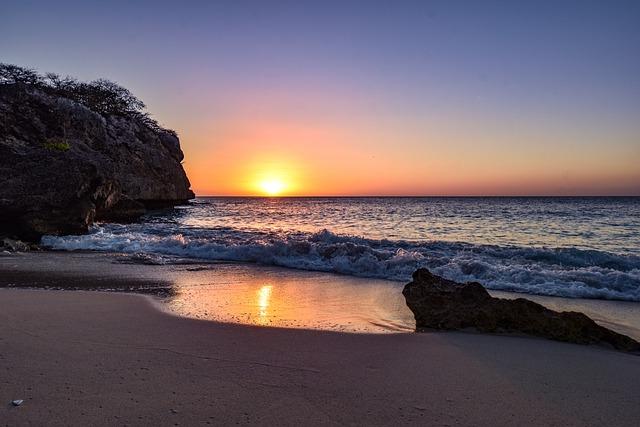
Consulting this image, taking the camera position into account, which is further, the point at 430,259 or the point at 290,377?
the point at 430,259

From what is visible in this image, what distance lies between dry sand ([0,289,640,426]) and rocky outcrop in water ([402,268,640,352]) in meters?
0.28

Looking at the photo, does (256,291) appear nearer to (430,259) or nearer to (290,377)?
(290,377)

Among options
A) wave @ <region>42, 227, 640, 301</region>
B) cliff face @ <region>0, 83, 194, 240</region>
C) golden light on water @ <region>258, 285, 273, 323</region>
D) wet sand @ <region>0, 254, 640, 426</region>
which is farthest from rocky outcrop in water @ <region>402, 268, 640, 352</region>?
cliff face @ <region>0, 83, 194, 240</region>

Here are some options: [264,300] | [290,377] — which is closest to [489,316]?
[290,377]

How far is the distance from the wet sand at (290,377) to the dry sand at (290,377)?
1 cm

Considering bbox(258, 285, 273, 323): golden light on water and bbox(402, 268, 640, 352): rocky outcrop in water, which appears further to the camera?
bbox(258, 285, 273, 323): golden light on water

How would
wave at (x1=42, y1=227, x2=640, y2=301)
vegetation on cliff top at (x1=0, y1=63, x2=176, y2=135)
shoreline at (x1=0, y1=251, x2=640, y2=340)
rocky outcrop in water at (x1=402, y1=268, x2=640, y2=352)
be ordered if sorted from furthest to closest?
vegetation on cliff top at (x1=0, y1=63, x2=176, y2=135), wave at (x1=42, y1=227, x2=640, y2=301), shoreline at (x1=0, y1=251, x2=640, y2=340), rocky outcrop in water at (x1=402, y1=268, x2=640, y2=352)

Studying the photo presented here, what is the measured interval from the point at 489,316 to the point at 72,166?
61.7ft

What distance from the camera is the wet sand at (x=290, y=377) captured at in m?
3.22

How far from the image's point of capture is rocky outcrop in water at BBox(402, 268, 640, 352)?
5453 millimetres

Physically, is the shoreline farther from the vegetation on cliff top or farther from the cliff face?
the vegetation on cliff top

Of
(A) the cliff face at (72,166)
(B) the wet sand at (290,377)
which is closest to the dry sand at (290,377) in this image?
(B) the wet sand at (290,377)

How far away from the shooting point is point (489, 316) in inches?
234

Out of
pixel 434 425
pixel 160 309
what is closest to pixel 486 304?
pixel 434 425
